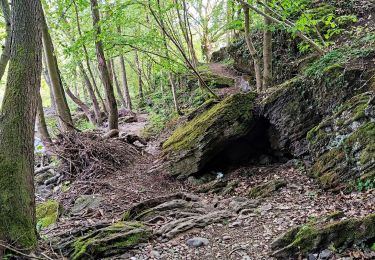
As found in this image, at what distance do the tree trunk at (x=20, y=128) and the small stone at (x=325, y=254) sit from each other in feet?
11.8

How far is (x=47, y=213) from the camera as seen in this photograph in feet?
21.4

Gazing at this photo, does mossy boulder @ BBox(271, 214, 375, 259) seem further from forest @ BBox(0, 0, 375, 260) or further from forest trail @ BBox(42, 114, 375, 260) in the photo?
forest trail @ BBox(42, 114, 375, 260)

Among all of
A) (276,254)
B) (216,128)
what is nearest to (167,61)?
(216,128)

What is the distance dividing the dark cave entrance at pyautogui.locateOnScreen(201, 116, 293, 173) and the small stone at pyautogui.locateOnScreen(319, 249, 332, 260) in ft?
14.0

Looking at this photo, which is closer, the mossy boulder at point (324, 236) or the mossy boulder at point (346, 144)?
the mossy boulder at point (324, 236)

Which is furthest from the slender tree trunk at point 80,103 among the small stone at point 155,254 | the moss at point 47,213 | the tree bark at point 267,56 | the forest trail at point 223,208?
the small stone at point 155,254

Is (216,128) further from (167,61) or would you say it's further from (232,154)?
(167,61)

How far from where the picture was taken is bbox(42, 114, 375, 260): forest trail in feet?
14.6

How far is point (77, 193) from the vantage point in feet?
24.9

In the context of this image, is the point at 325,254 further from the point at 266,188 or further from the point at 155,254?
the point at 266,188

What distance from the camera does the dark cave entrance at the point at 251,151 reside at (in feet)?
26.0

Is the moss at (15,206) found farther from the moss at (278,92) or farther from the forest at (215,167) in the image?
the moss at (278,92)

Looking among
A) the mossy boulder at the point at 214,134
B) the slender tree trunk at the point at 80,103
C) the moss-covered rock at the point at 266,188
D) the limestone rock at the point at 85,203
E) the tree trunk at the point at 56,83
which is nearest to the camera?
the moss-covered rock at the point at 266,188

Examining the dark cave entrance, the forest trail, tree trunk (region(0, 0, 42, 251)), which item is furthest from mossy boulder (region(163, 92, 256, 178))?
tree trunk (region(0, 0, 42, 251))
